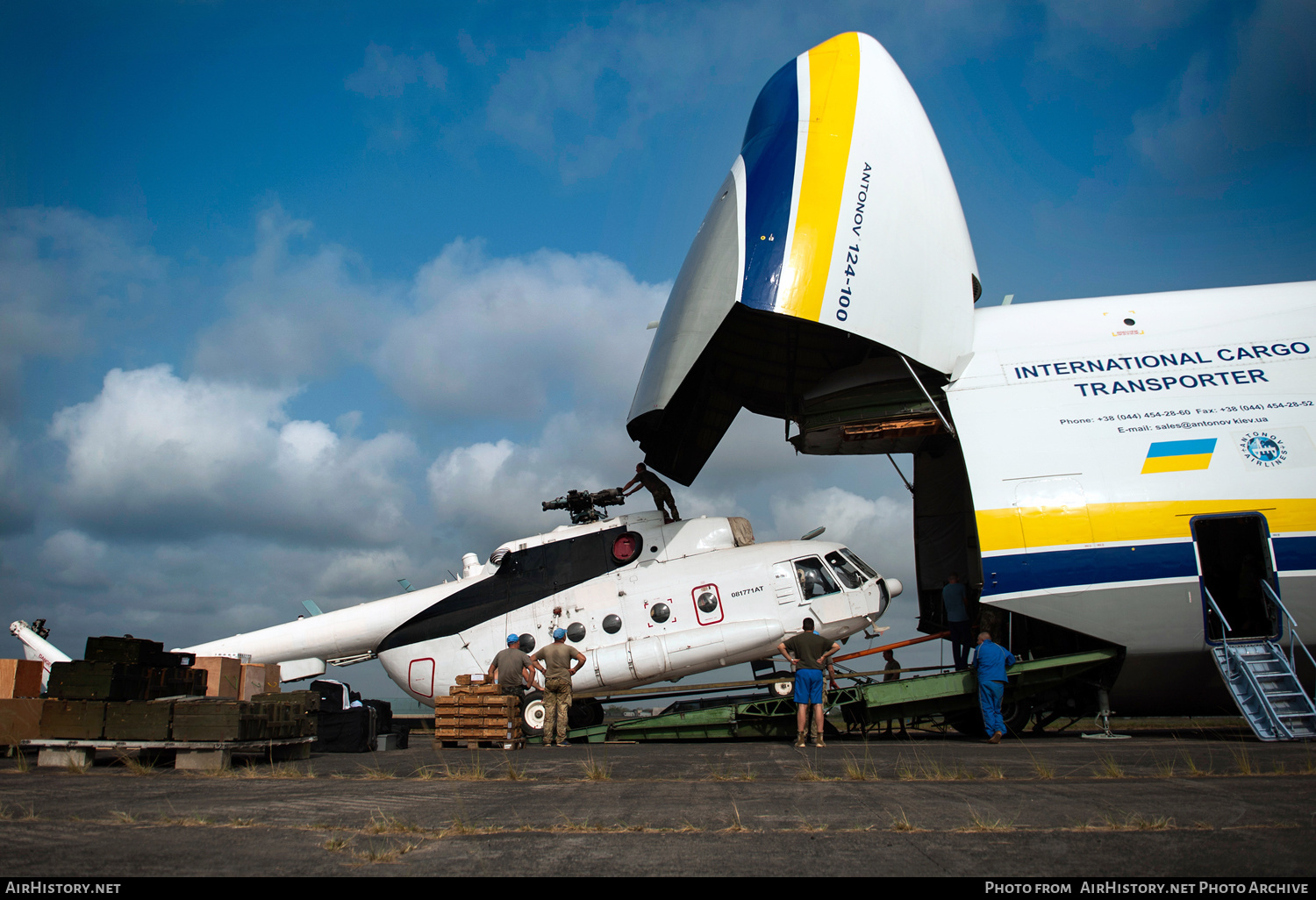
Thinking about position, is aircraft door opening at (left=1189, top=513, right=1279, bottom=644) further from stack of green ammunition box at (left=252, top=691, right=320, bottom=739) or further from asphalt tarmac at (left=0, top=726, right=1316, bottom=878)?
stack of green ammunition box at (left=252, top=691, right=320, bottom=739)

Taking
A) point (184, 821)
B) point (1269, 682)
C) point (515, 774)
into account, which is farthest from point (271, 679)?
point (1269, 682)

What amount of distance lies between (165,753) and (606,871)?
854 cm

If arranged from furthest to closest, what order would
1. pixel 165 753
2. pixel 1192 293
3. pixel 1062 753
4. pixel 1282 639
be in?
pixel 1192 293 → pixel 1282 639 → pixel 165 753 → pixel 1062 753

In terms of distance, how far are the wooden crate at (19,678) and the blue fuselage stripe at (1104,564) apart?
13.7m

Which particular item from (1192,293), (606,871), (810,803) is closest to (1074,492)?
(1192,293)

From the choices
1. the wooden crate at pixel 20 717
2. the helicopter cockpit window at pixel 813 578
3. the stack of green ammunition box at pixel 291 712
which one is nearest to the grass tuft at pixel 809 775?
the helicopter cockpit window at pixel 813 578

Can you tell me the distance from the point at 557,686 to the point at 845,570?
5.41 m

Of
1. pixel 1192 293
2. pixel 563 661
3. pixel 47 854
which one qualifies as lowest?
pixel 47 854

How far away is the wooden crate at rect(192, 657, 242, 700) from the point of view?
34.6 ft

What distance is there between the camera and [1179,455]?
34.1 feet

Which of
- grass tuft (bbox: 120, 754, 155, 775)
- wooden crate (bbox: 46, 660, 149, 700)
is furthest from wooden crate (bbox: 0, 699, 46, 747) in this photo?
grass tuft (bbox: 120, 754, 155, 775)

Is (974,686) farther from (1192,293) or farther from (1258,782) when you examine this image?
(1192,293)

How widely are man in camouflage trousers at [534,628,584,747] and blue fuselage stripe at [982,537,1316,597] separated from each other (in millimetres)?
6153

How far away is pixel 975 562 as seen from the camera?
13.7 m
